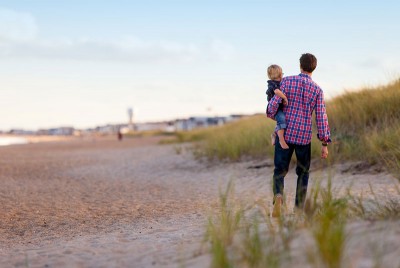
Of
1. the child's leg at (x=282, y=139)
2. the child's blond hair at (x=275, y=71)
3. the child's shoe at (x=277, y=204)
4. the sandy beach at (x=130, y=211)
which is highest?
the child's blond hair at (x=275, y=71)

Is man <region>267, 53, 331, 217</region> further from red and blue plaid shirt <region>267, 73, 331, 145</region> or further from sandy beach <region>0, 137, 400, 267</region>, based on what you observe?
sandy beach <region>0, 137, 400, 267</region>

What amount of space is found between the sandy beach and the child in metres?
0.95

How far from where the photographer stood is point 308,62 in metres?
5.67

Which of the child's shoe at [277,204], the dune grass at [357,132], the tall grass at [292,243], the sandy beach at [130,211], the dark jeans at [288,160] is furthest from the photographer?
the dune grass at [357,132]

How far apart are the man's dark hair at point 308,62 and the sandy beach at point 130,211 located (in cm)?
132

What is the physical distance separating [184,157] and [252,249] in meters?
13.5

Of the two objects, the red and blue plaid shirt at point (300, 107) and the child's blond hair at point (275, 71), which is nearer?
the red and blue plaid shirt at point (300, 107)

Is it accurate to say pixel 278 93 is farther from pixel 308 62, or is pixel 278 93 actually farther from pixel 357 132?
pixel 357 132

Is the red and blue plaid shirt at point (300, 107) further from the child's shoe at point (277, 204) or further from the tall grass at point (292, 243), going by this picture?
the tall grass at point (292, 243)

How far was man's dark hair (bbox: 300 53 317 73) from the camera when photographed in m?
5.66

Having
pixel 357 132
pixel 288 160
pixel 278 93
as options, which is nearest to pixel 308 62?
pixel 278 93

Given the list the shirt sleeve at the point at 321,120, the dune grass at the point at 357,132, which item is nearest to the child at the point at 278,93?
the shirt sleeve at the point at 321,120

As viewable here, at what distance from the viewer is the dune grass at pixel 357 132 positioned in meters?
10.4

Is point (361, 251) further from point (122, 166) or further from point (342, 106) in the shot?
point (122, 166)
